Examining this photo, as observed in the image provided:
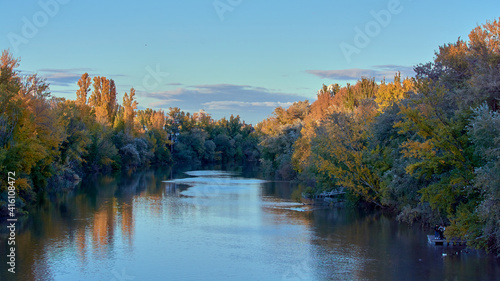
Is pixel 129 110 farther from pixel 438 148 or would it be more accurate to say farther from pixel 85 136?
pixel 438 148

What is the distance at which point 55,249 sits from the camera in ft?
65.7

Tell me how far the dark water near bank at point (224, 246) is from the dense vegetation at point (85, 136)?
3708 millimetres

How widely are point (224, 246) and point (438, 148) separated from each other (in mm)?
10989

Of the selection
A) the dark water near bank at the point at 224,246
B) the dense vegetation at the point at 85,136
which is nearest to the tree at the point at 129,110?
the dense vegetation at the point at 85,136

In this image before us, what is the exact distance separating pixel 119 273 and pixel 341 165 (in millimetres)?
20225

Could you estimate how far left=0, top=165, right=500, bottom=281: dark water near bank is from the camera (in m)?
17.3

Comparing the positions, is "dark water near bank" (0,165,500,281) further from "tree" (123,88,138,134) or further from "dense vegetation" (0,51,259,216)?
"tree" (123,88,138,134)

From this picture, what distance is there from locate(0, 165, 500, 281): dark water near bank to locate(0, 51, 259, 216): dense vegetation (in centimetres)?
371

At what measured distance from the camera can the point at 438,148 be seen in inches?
891

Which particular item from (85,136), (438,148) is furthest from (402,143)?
(85,136)

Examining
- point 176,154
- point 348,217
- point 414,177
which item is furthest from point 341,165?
point 176,154

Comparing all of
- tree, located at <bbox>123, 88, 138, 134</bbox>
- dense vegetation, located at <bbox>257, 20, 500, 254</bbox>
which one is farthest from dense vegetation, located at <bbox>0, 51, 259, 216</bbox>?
dense vegetation, located at <bbox>257, 20, 500, 254</bbox>

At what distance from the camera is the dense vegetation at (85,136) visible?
93.5 feet

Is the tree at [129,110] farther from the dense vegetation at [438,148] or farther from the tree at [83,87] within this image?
the dense vegetation at [438,148]
